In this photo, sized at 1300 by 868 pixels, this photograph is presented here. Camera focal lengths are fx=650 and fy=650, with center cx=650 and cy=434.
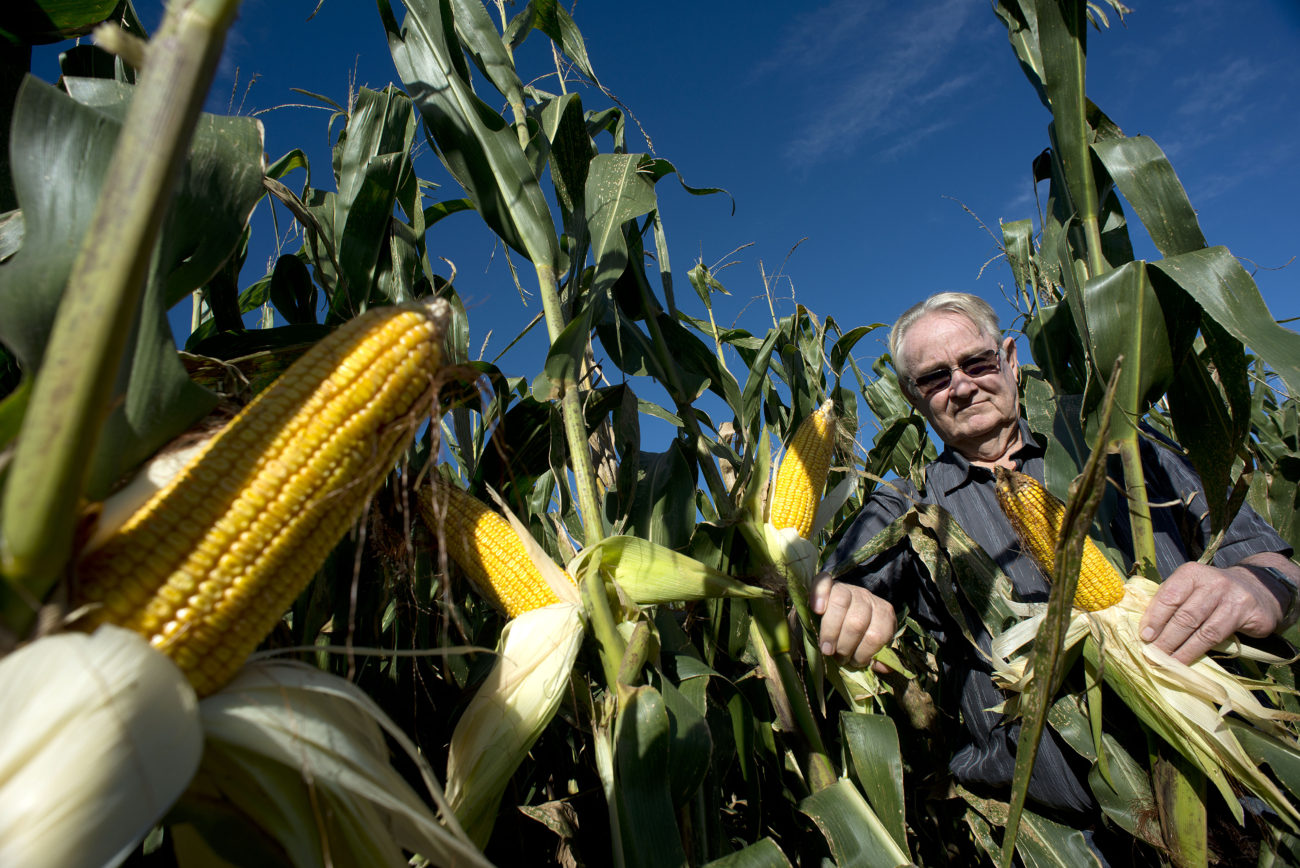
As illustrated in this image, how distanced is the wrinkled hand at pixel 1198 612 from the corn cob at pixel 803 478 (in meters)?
0.95

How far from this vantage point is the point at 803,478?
221cm

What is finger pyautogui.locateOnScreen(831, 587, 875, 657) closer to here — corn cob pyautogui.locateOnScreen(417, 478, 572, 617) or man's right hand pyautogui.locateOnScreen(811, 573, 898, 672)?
man's right hand pyautogui.locateOnScreen(811, 573, 898, 672)

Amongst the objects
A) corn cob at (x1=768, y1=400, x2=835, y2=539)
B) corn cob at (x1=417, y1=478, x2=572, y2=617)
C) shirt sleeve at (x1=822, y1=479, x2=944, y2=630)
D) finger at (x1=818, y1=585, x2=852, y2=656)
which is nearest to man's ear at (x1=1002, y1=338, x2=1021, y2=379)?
shirt sleeve at (x1=822, y1=479, x2=944, y2=630)

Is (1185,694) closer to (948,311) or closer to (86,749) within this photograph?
(948,311)

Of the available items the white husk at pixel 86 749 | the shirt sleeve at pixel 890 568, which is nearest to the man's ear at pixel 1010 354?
the shirt sleeve at pixel 890 568

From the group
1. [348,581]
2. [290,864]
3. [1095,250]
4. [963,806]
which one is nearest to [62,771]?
[290,864]

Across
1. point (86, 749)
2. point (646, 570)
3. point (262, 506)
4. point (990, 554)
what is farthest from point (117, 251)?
point (990, 554)

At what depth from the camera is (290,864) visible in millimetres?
983

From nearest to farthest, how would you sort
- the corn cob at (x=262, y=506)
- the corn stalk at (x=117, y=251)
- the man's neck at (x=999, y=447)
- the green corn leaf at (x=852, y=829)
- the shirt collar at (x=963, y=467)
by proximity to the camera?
the corn stalk at (x=117, y=251), the corn cob at (x=262, y=506), the green corn leaf at (x=852, y=829), the shirt collar at (x=963, y=467), the man's neck at (x=999, y=447)

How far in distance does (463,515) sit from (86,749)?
0.94 meters

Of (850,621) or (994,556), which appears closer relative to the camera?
(850,621)

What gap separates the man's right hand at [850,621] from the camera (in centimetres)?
200

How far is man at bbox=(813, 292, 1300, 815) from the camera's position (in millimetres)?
1707

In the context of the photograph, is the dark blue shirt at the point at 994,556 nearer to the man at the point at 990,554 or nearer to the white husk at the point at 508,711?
the man at the point at 990,554
